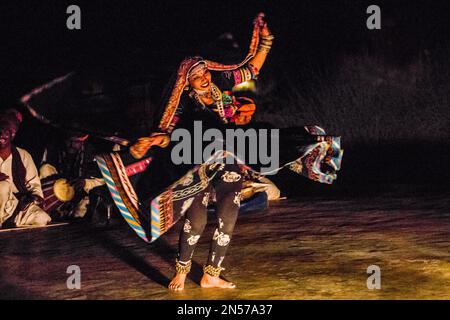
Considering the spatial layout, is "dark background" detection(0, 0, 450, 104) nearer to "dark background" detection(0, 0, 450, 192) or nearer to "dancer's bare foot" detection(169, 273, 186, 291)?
"dark background" detection(0, 0, 450, 192)

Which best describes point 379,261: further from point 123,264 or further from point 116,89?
point 116,89

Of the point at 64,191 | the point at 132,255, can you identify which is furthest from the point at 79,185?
the point at 132,255

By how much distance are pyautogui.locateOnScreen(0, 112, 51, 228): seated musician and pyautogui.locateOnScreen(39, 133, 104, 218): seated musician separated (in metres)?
0.45

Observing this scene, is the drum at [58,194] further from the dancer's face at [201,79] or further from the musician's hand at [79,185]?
the dancer's face at [201,79]

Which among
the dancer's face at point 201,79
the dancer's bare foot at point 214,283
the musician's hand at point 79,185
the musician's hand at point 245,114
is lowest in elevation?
the musician's hand at point 79,185

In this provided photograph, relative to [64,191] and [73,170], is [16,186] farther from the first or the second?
[73,170]

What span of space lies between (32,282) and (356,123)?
10.4 metres

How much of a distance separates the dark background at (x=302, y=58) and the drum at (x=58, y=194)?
4.14ft

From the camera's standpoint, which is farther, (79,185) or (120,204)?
(79,185)

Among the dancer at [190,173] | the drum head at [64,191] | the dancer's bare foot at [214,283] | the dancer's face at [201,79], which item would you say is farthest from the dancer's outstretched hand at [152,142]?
the drum head at [64,191]

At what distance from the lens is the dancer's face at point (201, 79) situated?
16.7 ft

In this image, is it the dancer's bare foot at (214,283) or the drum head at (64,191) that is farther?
the drum head at (64,191)

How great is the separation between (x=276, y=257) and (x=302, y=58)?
439 inches

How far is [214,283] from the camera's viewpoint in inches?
206
